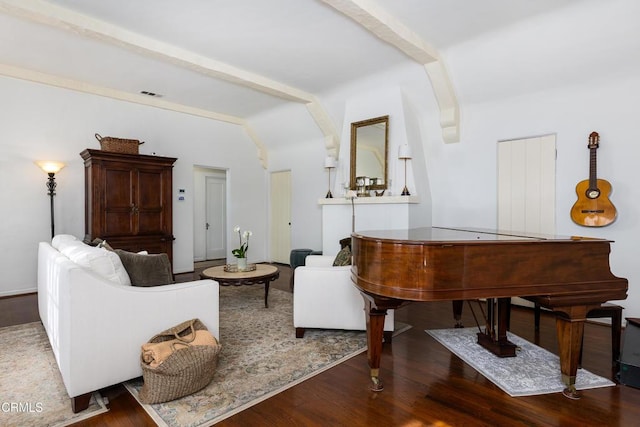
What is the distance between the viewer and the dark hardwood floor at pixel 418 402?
1927 mm

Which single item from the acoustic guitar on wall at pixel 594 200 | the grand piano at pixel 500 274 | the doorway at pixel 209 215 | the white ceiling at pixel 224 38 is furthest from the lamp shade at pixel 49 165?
Answer: the acoustic guitar on wall at pixel 594 200

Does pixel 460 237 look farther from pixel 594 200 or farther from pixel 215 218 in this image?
pixel 215 218

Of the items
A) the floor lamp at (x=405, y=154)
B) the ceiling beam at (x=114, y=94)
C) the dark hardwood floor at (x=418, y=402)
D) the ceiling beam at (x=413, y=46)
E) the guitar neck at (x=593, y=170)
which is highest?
the ceiling beam at (x=114, y=94)

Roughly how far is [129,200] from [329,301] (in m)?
3.73

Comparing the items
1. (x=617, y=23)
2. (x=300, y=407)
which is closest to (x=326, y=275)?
(x=300, y=407)

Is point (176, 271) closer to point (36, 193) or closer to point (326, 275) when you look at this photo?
point (36, 193)

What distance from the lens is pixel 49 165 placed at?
184 inches

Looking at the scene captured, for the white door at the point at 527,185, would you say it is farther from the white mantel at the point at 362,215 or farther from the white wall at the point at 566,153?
the white mantel at the point at 362,215

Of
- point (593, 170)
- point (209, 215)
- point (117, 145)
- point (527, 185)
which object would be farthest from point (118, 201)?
point (593, 170)

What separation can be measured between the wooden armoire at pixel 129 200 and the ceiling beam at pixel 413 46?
3786 millimetres

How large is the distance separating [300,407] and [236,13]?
11.0ft

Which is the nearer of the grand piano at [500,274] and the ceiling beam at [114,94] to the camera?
the grand piano at [500,274]

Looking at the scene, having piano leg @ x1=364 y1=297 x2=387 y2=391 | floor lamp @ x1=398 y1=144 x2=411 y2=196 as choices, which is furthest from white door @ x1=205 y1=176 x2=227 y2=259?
piano leg @ x1=364 y1=297 x2=387 y2=391

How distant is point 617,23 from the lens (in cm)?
316
